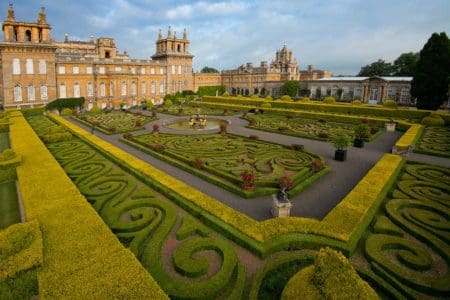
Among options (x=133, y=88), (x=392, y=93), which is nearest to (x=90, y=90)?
(x=133, y=88)

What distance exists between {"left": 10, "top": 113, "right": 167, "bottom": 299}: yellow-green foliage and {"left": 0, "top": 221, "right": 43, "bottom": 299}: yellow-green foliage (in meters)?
0.26

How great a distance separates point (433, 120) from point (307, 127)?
40.9ft

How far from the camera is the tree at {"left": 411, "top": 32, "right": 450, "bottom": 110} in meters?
32.5

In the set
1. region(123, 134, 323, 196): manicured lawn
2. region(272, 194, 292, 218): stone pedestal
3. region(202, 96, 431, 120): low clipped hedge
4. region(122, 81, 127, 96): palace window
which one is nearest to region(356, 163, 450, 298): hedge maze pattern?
region(272, 194, 292, 218): stone pedestal

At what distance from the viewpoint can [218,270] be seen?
289 inches

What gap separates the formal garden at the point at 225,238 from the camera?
6.16 m

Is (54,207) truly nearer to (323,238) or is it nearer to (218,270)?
(218,270)

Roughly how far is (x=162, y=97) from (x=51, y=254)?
177 feet

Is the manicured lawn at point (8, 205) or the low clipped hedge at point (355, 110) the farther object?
the low clipped hedge at point (355, 110)

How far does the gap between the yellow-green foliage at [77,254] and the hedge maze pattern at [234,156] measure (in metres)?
6.90

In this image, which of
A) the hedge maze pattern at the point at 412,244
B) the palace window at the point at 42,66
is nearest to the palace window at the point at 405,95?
the hedge maze pattern at the point at 412,244

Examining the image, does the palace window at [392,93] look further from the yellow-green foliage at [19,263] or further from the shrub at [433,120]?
the yellow-green foliage at [19,263]

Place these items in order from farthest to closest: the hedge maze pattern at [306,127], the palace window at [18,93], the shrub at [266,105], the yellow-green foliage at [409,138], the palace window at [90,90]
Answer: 1. the palace window at [90,90]
2. the shrub at [266,105]
3. the palace window at [18,93]
4. the hedge maze pattern at [306,127]
5. the yellow-green foliage at [409,138]

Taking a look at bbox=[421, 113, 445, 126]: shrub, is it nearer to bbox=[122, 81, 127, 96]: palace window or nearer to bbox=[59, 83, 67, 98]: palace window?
bbox=[122, 81, 127, 96]: palace window
